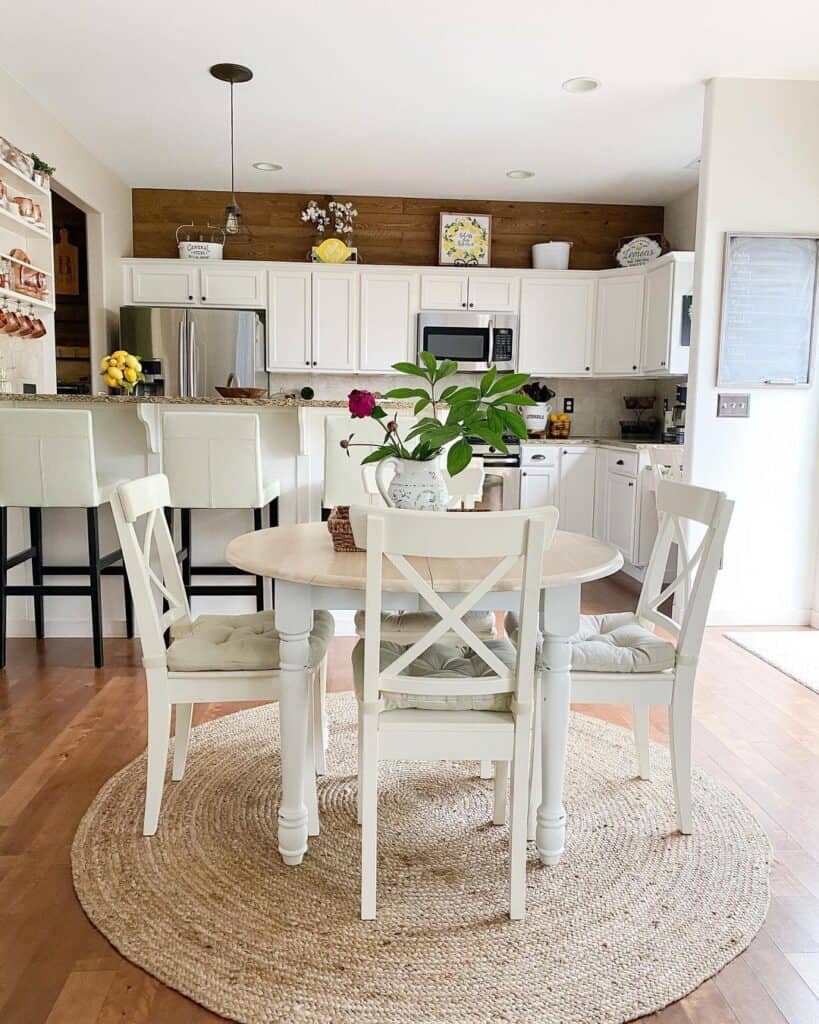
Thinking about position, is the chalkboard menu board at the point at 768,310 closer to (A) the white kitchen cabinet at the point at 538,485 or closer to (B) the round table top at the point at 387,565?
(A) the white kitchen cabinet at the point at 538,485

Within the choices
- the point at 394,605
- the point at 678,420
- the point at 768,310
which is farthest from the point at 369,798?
the point at 678,420

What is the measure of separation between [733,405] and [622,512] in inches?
54.0

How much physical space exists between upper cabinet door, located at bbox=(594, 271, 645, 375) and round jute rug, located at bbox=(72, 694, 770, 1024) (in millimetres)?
3864

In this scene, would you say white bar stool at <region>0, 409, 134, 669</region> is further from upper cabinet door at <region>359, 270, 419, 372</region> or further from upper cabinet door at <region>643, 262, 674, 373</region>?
upper cabinet door at <region>643, 262, 674, 373</region>

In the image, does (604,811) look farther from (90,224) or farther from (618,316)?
(90,224)

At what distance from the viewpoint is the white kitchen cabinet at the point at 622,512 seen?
492 cm

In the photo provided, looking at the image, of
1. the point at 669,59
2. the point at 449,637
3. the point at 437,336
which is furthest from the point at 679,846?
the point at 437,336

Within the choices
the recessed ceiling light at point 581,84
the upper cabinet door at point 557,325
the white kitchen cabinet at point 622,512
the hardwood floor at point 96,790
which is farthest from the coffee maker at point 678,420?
the recessed ceiling light at point 581,84

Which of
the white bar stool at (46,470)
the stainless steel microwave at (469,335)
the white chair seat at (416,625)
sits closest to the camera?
the white chair seat at (416,625)

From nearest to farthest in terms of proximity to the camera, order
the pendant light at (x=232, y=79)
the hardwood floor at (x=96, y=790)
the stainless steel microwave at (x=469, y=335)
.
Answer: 1. the hardwood floor at (x=96, y=790)
2. the pendant light at (x=232, y=79)
3. the stainless steel microwave at (x=469, y=335)

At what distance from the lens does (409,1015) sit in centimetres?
141

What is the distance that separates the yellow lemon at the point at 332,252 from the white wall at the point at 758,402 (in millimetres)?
2695

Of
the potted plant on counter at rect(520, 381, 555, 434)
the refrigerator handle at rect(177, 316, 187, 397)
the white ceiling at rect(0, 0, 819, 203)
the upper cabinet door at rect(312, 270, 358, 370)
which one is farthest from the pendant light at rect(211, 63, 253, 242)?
the potted plant on counter at rect(520, 381, 555, 434)

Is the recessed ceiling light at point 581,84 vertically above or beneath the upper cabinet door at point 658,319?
above
